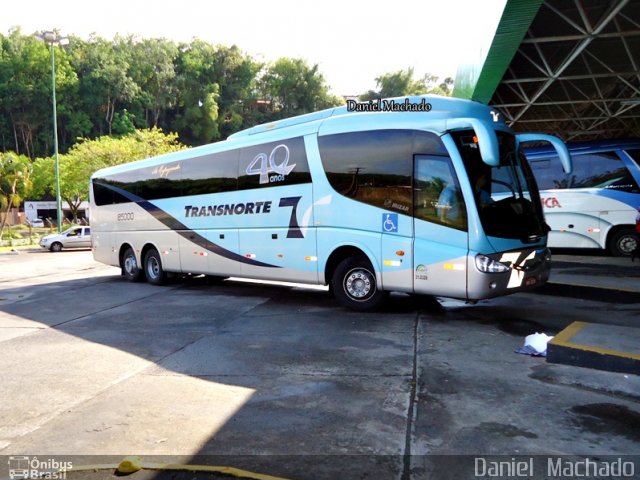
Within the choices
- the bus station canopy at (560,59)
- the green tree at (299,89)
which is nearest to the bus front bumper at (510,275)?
the bus station canopy at (560,59)

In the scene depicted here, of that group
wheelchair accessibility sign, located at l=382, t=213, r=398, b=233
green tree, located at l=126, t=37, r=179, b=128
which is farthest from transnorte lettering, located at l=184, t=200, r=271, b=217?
green tree, located at l=126, t=37, r=179, b=128

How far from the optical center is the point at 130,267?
14.1m

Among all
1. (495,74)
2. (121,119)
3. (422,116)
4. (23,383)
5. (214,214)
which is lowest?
(23,383)

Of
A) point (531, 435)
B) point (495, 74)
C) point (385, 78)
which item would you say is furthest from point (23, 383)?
point (385, 78)

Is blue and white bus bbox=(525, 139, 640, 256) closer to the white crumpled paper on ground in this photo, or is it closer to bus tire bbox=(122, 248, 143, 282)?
the white crumpled paper on ground

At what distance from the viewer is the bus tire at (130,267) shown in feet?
45.2

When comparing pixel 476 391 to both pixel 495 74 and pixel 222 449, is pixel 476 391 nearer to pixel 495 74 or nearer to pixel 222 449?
pixel 222 449

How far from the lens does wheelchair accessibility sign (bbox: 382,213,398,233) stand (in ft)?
26.4

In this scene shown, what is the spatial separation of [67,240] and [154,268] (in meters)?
18.6

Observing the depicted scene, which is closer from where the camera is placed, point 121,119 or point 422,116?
point 422,116

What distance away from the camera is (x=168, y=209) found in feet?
41.1

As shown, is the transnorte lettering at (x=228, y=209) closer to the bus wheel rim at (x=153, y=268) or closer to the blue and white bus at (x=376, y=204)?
the blue and white bus at (x=376, y=204)

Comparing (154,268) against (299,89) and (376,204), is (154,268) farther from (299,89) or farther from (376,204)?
(299,89)

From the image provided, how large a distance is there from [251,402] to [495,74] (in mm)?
11189
